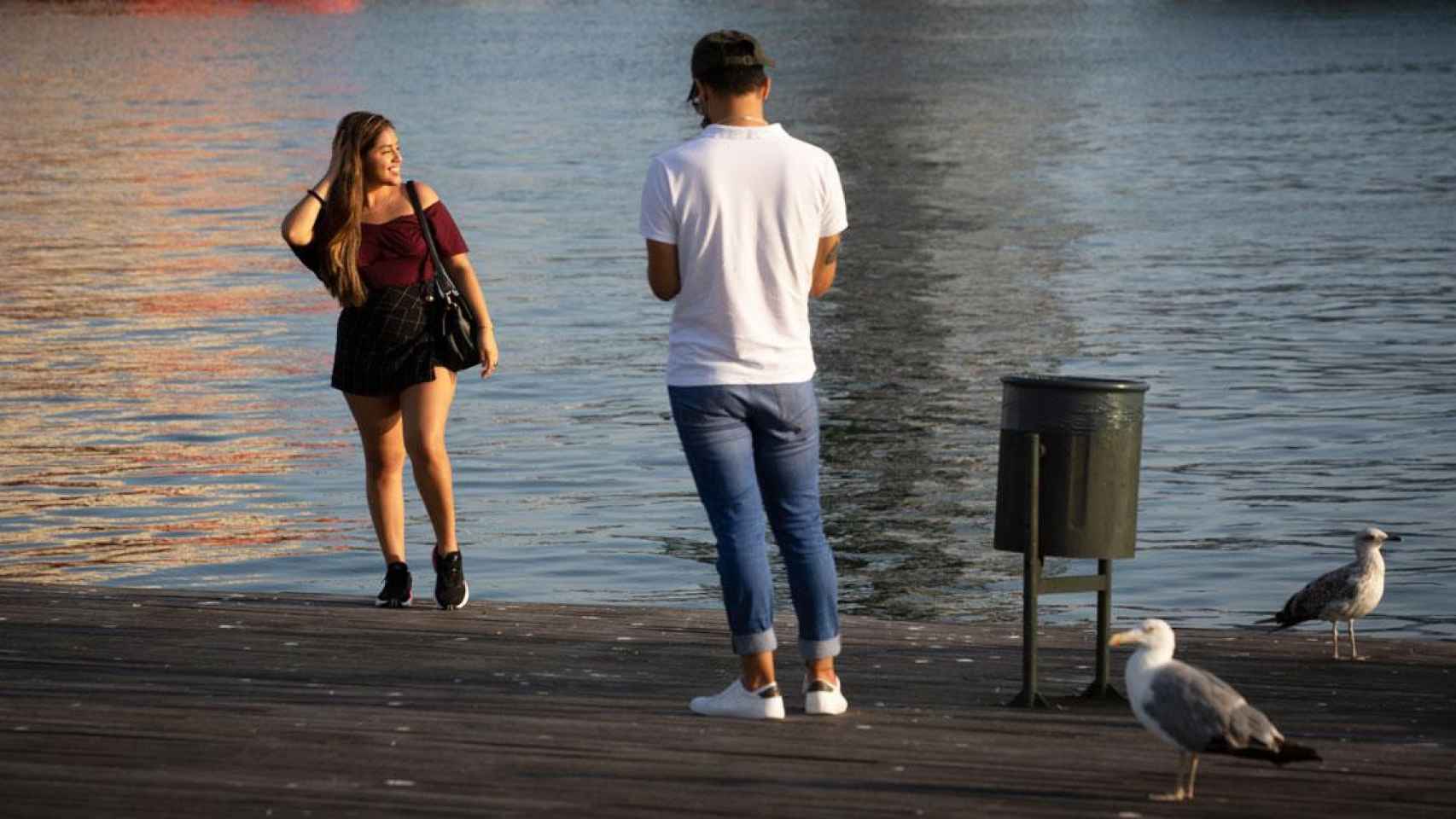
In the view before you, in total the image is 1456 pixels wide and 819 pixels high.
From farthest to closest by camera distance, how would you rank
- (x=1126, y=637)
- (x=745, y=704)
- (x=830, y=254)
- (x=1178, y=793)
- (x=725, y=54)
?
(x=745, y=704), (x=830, y=254), (x=725, y=54), (x=1126, y=637), (x=1178, y=793)

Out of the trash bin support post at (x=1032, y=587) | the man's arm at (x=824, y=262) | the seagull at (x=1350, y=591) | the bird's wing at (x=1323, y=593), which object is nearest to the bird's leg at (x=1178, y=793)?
the trash bin support post at (x=1032, y=587)

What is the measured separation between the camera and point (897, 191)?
128 ft

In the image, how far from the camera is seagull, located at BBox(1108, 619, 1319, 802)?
6023mm

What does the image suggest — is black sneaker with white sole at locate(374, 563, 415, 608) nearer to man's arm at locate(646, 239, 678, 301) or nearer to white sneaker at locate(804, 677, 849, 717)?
white sneaker at locate(804, 677, 849, 717)

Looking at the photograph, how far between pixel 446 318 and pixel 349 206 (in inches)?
19.8

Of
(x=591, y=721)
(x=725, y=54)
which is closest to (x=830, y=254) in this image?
(x=725, y=54)

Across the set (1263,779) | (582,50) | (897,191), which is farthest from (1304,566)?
(582,50)

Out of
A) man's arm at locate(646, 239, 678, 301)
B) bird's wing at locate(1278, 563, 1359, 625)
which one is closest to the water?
bird's wing at locate(1278, 563, 1359, 625)

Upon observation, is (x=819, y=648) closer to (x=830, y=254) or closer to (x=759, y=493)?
(x=759, y=493)

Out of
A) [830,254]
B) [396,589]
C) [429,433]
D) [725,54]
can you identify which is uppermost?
[725,54]

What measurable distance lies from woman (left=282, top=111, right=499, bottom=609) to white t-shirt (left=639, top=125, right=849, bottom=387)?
6.33 feet

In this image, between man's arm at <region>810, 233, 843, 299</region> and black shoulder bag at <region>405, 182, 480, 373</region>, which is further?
black shoulder bag at <region>405, 182, 480, 373</region>

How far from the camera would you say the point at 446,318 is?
8.64 metres

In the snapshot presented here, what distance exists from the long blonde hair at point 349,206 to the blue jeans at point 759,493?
203cm
